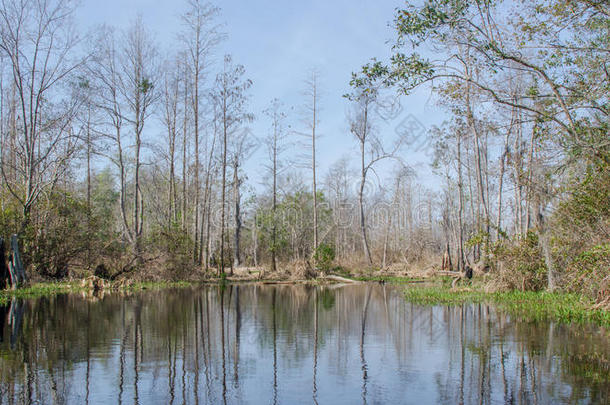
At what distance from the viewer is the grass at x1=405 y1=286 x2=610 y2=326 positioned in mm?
11812

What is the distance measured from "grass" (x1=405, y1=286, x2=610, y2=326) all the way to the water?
86 centimetres

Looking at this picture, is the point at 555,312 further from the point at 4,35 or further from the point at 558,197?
the point at 4,35

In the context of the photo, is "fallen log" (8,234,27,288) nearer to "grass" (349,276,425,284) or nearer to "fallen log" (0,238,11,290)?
"fallen log" (0,238,11,290)

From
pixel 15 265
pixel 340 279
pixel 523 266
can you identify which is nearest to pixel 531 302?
pixel 523 266

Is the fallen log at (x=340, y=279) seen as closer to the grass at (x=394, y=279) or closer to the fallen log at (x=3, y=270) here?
the grass at (x=394, y=279)

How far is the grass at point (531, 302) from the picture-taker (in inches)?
465

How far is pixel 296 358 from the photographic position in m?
8.32

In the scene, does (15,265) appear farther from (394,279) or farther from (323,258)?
(394,279)

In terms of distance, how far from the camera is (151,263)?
85.7ft

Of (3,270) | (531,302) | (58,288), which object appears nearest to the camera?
(531,302)

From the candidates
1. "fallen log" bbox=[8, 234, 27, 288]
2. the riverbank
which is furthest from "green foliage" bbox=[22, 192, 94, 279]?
"fallen log" bbox=[8, 234, 27, 288]

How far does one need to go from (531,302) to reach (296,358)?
29.5ft

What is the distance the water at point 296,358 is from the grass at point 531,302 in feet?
2.82

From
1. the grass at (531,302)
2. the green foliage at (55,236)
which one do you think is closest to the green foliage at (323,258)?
the grass at (531,302)
